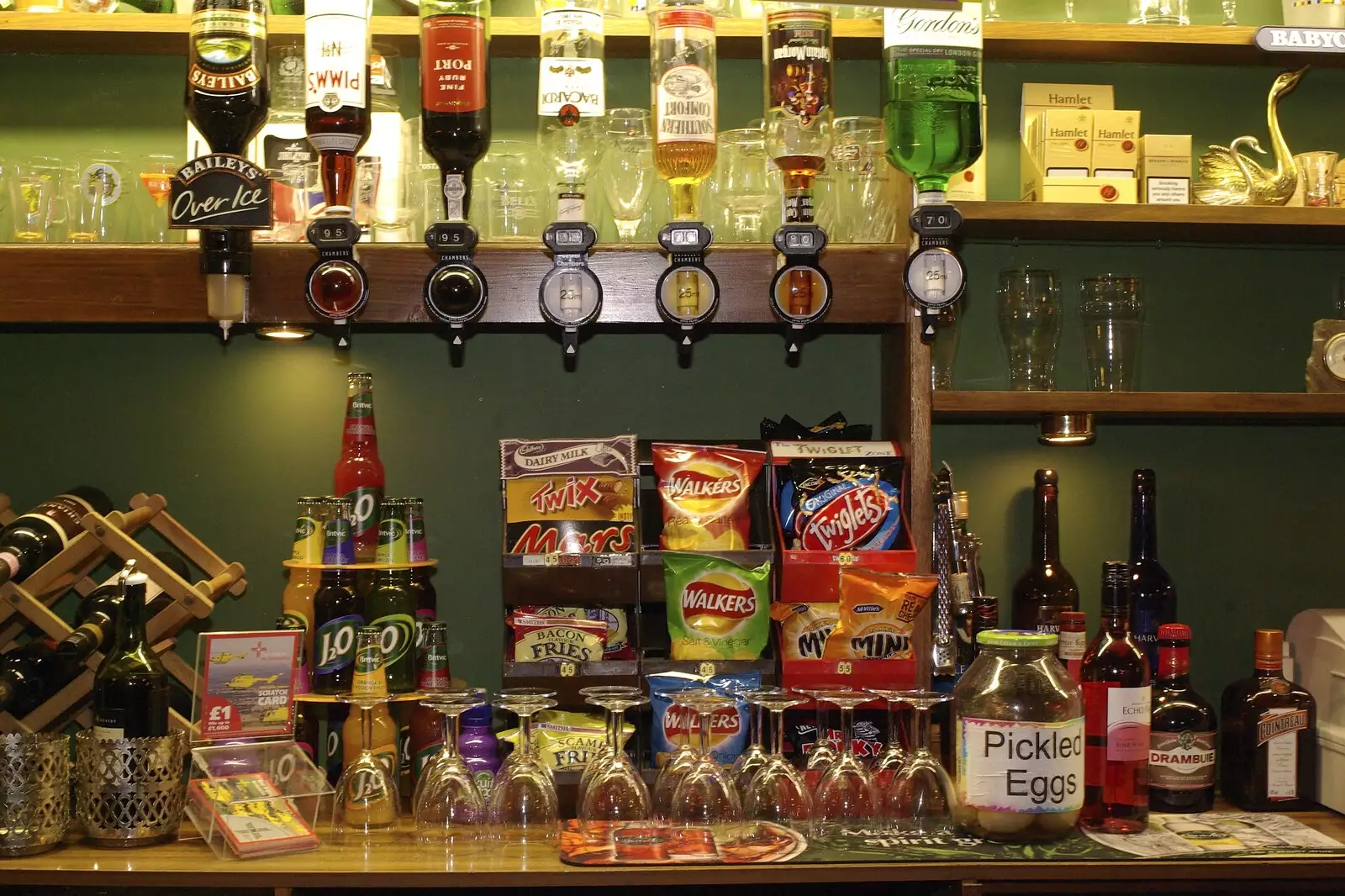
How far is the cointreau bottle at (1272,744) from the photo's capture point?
7.63ft

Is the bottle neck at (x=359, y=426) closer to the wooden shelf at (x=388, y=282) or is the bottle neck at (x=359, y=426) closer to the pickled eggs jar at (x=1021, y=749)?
the wooden shelf at (x=388, y=282)

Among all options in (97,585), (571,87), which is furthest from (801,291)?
(97,585)

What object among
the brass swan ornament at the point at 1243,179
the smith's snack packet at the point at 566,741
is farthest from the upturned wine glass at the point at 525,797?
the brass swan ornament at the point at 1243,179

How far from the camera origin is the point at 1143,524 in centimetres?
256

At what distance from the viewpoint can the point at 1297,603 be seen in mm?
2775

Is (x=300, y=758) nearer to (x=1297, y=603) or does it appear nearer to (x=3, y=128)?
(x=3, y=128)

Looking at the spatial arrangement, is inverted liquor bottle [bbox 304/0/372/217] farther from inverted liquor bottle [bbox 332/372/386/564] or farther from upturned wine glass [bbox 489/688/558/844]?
upturned wine glass [bbox 489/688/558/844]

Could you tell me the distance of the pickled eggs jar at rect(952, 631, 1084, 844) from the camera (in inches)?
77.9

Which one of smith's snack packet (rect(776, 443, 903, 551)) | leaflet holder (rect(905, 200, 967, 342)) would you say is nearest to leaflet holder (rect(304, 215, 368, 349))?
smith's snack packet (rect(776, 443, 903, 551))

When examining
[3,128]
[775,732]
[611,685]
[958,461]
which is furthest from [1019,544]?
[3,128]

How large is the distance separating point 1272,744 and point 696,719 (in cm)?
105

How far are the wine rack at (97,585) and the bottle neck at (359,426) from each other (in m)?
0.38

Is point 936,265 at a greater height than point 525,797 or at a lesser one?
greater

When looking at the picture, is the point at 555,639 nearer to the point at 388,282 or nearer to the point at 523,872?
the point at 523,872
